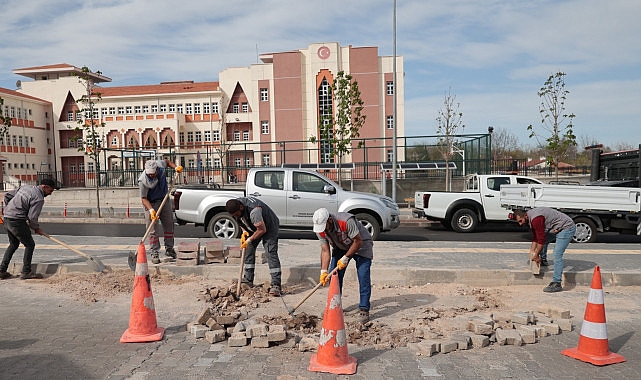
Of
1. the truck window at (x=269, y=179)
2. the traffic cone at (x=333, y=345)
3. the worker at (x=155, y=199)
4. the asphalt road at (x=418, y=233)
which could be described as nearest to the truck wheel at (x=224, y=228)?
the truck window at (x=269, y=179)

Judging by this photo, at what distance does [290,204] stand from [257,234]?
4.78m

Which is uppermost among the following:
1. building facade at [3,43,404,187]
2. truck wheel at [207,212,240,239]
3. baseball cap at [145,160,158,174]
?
building facade at [3,43,404,187]

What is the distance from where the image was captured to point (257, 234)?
686cm

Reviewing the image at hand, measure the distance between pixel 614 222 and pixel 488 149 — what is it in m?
13.3

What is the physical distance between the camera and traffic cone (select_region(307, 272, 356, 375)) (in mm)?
4480

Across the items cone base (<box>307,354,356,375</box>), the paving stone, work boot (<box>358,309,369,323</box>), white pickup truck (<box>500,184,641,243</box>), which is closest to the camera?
cone base (<box>307,354,356,375</box>)

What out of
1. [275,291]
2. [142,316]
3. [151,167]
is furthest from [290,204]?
[142,316]

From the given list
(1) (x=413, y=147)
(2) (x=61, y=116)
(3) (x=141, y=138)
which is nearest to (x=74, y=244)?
(1) (x=413, y=147)

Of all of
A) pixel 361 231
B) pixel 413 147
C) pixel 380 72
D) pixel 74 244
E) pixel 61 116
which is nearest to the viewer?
pixel 361 231

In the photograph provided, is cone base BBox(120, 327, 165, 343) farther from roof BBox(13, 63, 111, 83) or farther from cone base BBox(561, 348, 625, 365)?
roof BBox(13, 63, 111, 83)

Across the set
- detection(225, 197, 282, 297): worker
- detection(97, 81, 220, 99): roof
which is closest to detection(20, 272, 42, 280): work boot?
detection(225, 197, 282, 297): worker

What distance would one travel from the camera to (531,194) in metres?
11.9

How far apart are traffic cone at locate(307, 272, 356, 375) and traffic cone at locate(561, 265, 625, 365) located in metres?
2.22

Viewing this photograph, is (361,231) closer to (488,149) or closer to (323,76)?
(488,149)
